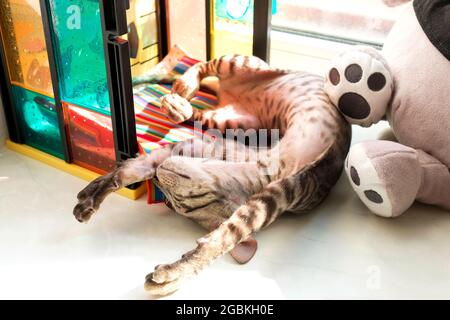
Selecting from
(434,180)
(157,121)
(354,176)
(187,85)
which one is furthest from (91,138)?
(434,180)

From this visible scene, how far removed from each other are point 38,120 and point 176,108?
34 centimetres

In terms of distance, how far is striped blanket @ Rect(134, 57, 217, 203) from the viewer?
1.22 meters

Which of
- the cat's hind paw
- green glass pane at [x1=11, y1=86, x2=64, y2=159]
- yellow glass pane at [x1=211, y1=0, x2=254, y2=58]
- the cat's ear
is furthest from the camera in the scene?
yellow glass pane at [x1=211, y1=0, x2=254, y2=58]

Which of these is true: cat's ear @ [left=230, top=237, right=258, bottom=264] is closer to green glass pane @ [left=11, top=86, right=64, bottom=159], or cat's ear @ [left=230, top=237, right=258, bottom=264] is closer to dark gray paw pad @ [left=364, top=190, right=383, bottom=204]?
dark gray paw pad @ [left=364, top=190, right=383, bottom=204]

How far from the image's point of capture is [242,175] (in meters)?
1.11

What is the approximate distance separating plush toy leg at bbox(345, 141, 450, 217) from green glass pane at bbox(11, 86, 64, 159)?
2.26ft

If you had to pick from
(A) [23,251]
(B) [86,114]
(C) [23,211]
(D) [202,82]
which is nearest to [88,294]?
(A) [23,251]

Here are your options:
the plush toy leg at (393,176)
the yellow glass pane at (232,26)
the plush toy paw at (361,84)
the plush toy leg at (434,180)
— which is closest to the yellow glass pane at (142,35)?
the yellow glass pane at (232,26)

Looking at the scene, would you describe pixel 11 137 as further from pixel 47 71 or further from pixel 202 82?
pixel 202 82

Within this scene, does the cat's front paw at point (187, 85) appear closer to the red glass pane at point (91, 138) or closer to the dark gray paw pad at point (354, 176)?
the red glass pane at point (91, 138)

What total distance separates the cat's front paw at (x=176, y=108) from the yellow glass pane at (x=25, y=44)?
10.4 inches

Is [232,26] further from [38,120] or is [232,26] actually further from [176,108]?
[38,120]

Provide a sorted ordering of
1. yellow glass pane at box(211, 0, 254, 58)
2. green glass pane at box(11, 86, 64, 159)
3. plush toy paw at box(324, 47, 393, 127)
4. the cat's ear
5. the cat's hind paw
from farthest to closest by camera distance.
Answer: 1. yellow glass pane at box(211, 0, 254, 58)
2. green glass pane at box(11, 86, 64, 159)
3. plush toy paw at box(324, 47, 393, 127)
4. the cat's ear
5. the cat's hind paw

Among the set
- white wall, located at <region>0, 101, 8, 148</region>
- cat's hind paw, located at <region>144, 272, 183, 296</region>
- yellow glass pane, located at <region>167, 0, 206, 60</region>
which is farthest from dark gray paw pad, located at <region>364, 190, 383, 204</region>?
white wall, located at <region>0, 101, 8, 148</region>
